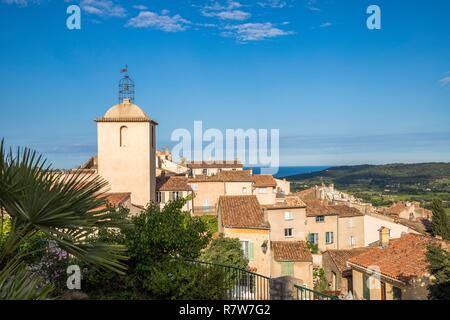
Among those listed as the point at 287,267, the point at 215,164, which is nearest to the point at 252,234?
the point at 287,267

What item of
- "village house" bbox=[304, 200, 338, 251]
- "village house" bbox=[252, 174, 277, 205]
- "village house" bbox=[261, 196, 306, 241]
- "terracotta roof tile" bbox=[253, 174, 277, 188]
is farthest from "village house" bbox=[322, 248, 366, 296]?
"terracotta roof tile" bbox=[253, 174, 277, 188]

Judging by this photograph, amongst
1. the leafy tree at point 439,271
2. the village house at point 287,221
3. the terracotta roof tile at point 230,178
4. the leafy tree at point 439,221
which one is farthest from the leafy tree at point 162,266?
the leafy tree at point 439,221

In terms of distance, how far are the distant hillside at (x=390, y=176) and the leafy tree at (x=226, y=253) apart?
35.1 m

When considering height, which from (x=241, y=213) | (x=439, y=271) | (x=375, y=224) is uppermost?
(x=241, y=213)

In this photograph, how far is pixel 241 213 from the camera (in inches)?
1067

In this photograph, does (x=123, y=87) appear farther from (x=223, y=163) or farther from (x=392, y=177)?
(x=392, y=177)

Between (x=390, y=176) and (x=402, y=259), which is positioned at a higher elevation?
(x=390, y=176)

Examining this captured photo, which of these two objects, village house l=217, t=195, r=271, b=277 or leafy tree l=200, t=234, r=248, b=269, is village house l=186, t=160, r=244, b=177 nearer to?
village house l=217, t=195, r=271, b=277

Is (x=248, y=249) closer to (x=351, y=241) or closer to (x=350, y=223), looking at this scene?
(x=350, y=223)

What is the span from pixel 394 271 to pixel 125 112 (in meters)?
27.9

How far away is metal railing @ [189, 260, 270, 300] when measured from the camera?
8898 millimetres

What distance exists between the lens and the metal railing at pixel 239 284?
8.90m

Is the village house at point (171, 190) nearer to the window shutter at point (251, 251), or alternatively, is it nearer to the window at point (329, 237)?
the window at point (329, 237)

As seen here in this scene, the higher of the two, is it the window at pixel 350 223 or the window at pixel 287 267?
the window at pixel 350 223
